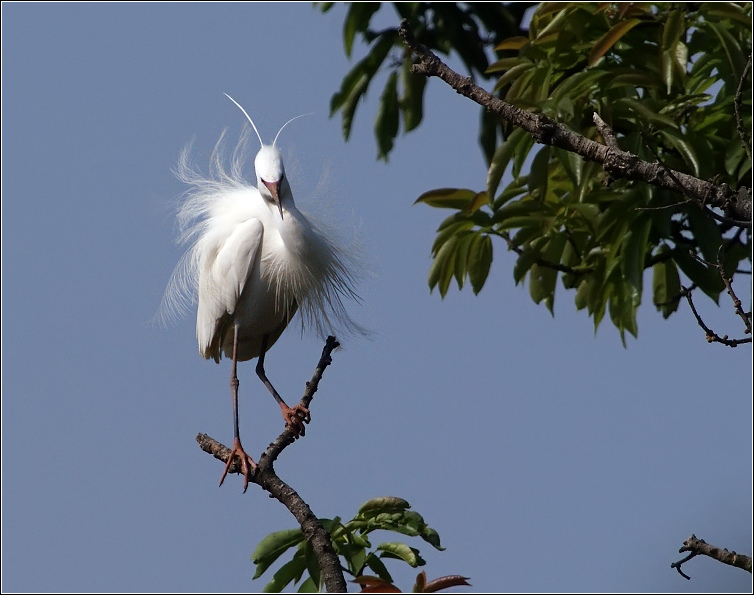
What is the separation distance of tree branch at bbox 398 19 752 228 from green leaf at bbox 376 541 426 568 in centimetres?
93

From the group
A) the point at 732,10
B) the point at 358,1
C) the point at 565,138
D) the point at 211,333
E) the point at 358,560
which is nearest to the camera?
the point at 565,138

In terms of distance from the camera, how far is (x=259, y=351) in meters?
4.38

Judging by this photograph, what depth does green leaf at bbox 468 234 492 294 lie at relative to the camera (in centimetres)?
371

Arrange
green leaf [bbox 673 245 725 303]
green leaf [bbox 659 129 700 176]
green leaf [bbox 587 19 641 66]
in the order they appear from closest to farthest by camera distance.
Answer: green leaf [bbox 659 129 700 176] < green leaf [bbox 587 19 641 66] < green leaf [bbox 673 245 725 303]

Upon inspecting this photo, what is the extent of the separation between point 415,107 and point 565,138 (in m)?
3.95

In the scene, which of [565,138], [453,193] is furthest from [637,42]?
[565,138]

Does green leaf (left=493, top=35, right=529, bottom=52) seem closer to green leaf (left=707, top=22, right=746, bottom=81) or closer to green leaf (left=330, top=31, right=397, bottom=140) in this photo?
green leaf (left=707, top=22, right=746, bottom=81)

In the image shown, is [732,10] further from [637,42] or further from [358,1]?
[358,1]

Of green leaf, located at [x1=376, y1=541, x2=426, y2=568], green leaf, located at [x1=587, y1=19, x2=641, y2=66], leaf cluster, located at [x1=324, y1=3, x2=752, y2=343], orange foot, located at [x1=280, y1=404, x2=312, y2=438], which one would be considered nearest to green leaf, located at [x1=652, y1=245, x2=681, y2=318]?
leaf cluster, located at [x1=324, y1=3, x2=752, y2=343]

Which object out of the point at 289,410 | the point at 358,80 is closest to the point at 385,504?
the point at 289,410

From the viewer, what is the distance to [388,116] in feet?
19.5

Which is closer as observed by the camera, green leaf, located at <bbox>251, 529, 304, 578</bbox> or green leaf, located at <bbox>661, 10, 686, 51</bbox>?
green leaf, located at <bbox>251, 529, 304, 578</bbox>

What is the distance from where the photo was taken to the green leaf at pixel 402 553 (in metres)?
2.19

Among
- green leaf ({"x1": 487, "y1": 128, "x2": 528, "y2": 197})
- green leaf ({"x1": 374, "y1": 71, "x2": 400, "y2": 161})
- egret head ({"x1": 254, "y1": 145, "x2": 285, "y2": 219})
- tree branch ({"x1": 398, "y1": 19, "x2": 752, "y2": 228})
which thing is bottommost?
tree branch ({"x1": 398, "y1": 19, "x2": 752, "y2": 228})
